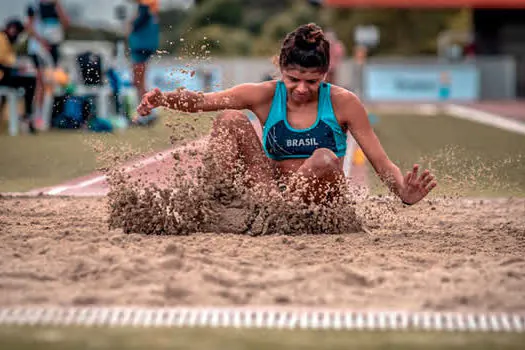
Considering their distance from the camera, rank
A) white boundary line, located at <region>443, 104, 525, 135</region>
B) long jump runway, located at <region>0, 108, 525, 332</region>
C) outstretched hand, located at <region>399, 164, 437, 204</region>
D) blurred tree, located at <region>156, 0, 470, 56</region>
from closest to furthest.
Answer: long jump runway, located at <region>0, 108, 525, 332</region> → outstretched hand, located at <region>399, 164, 437, 204</region> → white boundary line, located at <region>443, 104, 525, 135</region> → blurred tree, located at <region>156, 0, 470, 56</region>

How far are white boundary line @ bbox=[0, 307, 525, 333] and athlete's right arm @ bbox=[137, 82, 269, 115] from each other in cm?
217

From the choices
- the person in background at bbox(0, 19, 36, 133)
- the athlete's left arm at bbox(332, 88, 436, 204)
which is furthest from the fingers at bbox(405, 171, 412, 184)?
the person in background at bbox(0, 19, 36, 133)

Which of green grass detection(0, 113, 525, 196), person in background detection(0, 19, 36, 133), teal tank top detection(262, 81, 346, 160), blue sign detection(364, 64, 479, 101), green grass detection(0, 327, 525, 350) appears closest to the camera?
green grass detection(0, 327, 525, 350)

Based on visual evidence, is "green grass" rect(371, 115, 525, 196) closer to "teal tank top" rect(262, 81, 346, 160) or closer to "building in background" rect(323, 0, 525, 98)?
"teal tank top" rect(262, 81, 346, 160)

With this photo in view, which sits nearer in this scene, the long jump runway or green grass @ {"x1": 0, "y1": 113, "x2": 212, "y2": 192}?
the long jump runway

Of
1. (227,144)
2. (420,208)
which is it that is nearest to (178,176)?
(227,144)

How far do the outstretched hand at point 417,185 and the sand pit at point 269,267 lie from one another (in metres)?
0.26

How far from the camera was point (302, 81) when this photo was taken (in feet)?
18.0

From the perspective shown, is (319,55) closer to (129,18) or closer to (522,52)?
(129,18)

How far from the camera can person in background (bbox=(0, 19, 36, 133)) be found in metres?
15.3

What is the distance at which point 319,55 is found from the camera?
5406 mm

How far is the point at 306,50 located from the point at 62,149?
302 inches

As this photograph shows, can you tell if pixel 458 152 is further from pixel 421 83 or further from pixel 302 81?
pixel 421 83

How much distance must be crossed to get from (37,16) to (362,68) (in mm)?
19299
